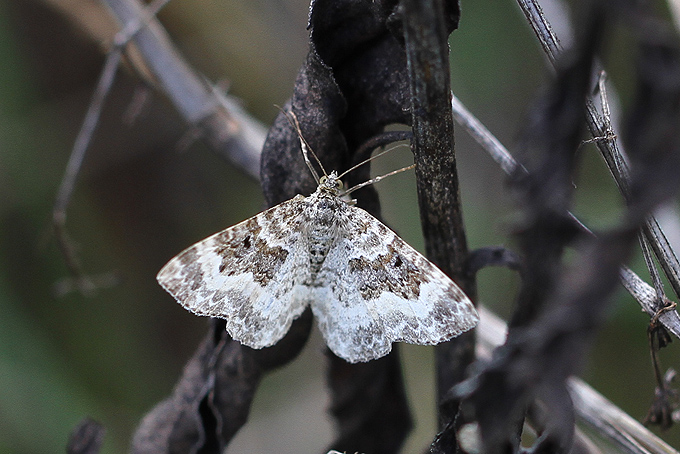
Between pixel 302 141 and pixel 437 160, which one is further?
pixel 302 141

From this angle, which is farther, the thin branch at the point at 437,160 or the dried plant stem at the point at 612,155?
the dried plant stem at the point at 612,155

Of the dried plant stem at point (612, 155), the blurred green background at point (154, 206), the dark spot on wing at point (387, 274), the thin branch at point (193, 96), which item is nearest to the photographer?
the dried plant stem at point (612, 155)

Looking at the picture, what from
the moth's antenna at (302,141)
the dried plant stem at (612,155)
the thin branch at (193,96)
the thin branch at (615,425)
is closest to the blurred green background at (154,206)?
the thin branch at (193,96)

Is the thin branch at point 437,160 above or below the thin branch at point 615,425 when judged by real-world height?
above

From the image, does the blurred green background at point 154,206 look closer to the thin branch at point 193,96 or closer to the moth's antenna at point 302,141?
the thin branch at point 193,96

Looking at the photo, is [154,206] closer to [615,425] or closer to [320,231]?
[320,231]

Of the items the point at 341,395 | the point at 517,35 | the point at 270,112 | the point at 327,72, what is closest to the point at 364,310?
the point at 341,395

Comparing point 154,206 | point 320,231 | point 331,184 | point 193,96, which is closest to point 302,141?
point 331,184

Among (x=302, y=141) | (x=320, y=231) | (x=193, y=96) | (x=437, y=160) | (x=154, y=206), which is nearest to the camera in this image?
(x=437, y=160)

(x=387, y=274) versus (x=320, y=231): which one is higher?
(x=320, y=231)
